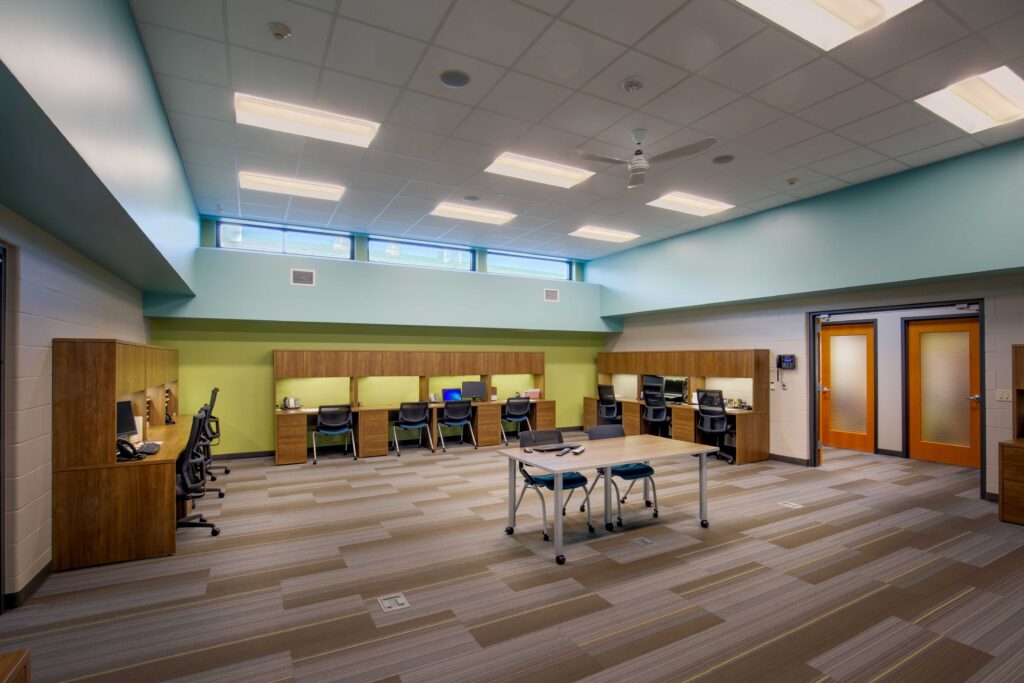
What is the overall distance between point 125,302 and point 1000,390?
9.90 metres

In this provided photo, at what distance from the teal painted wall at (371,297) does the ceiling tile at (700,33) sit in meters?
5.83

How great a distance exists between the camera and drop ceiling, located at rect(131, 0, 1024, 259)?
3.04 meters

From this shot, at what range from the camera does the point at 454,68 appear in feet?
11.8

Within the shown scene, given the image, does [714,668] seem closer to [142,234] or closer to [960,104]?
[142,234]

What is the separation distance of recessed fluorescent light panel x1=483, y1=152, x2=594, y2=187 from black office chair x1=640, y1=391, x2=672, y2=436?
14.8 ft

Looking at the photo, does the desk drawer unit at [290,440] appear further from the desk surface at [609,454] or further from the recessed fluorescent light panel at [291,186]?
the desk surface at [609,454]

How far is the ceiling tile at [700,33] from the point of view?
2.96m

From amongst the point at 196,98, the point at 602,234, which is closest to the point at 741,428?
the point at 602,234

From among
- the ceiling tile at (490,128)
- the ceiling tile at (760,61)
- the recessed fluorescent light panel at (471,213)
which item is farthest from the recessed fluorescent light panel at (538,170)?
the ceiling tile at (760,61)

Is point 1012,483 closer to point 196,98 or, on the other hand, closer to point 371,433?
point 371,433

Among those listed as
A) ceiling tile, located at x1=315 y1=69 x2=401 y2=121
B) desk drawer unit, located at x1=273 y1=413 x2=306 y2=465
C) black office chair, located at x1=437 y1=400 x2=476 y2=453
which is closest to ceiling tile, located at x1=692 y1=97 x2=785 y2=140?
ceiling tile, located at x1=315 y1=69 x2=401 y2=121

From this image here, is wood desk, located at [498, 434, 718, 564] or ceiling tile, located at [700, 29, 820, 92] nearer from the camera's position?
ceiling tile, located at [700, 29, 820, 92]

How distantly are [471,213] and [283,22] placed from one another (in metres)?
4.13

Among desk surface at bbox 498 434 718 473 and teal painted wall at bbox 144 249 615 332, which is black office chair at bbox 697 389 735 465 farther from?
teal painted wall at bbox 144 249 615 332
